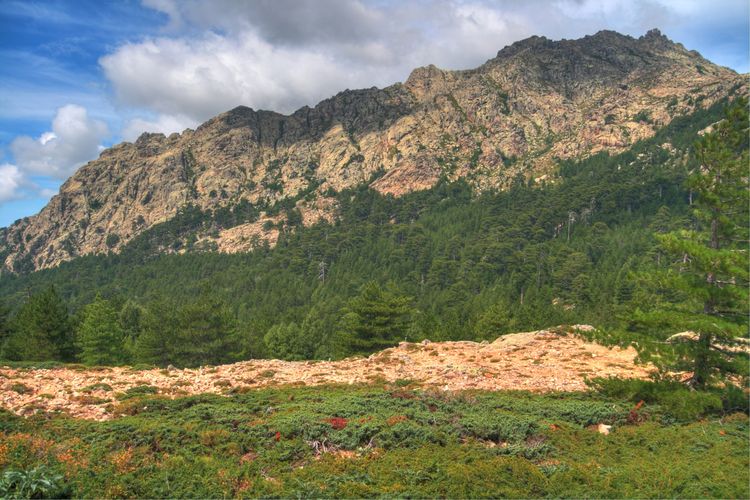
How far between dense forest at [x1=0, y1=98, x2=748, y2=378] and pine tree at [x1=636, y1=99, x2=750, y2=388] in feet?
0.95

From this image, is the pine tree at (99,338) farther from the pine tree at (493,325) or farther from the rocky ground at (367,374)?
the pine tree at (493,325)

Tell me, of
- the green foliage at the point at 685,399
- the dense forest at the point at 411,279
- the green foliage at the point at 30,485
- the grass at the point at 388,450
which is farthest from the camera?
the dense forest at the point at 411,279

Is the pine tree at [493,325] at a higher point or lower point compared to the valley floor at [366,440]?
lower

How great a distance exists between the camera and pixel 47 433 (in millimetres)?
12828

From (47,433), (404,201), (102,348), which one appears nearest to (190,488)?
(47,433)

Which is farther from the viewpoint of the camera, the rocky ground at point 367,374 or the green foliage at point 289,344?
the green foliage at point 289,344

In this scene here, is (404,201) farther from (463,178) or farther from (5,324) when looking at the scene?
(5,324)

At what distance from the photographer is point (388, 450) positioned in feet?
38.8

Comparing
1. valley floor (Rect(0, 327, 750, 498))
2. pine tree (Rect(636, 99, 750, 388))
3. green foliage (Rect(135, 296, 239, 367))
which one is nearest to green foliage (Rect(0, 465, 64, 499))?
valley floor (Rect(0, 327, 750, 498))

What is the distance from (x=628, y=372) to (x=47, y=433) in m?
24.1

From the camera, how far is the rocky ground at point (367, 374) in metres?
A: 17.7

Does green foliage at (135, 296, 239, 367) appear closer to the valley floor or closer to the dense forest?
the dense forest

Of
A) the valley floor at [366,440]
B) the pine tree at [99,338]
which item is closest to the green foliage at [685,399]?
the valley floor at [366,440]

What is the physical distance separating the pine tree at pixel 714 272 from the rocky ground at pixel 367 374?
3439mm
